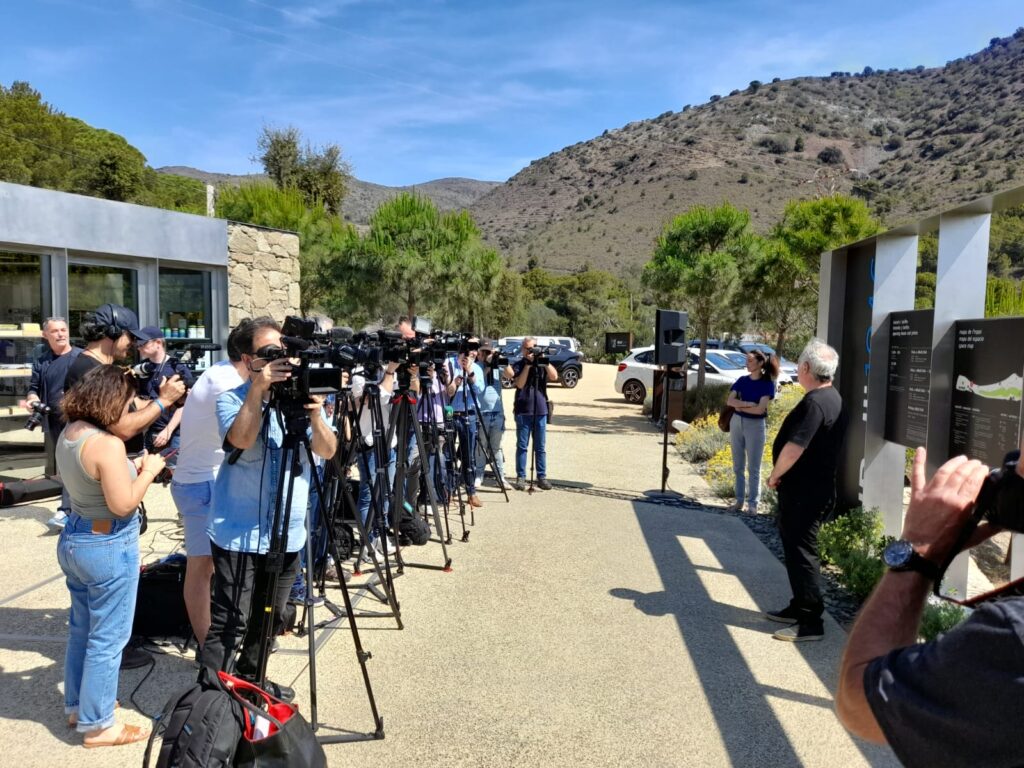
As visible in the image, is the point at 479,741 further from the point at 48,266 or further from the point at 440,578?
the point at 48,266

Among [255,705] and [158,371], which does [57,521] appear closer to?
[158,371]

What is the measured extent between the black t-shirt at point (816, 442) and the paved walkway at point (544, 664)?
1038 mm

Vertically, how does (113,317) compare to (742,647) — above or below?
above

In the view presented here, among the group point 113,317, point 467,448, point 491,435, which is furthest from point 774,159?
point 113,317

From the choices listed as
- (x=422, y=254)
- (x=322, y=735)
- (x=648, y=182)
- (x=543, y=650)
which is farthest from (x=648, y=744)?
(x=648, y=182)

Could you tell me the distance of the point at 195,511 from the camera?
364 centimetres

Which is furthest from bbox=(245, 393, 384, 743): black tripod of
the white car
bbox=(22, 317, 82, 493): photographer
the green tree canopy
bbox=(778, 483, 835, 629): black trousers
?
the white car

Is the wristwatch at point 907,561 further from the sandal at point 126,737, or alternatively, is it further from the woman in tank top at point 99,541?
the sandal at point 126,737

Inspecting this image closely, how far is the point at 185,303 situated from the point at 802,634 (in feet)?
29.2

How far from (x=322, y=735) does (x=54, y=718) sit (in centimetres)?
136

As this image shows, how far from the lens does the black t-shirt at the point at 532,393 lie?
28.4ft

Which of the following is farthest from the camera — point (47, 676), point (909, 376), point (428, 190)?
point (428, 190)

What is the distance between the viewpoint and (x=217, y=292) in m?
10.1

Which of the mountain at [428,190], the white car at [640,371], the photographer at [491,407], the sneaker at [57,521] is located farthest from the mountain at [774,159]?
the sneaker at [57,521]
